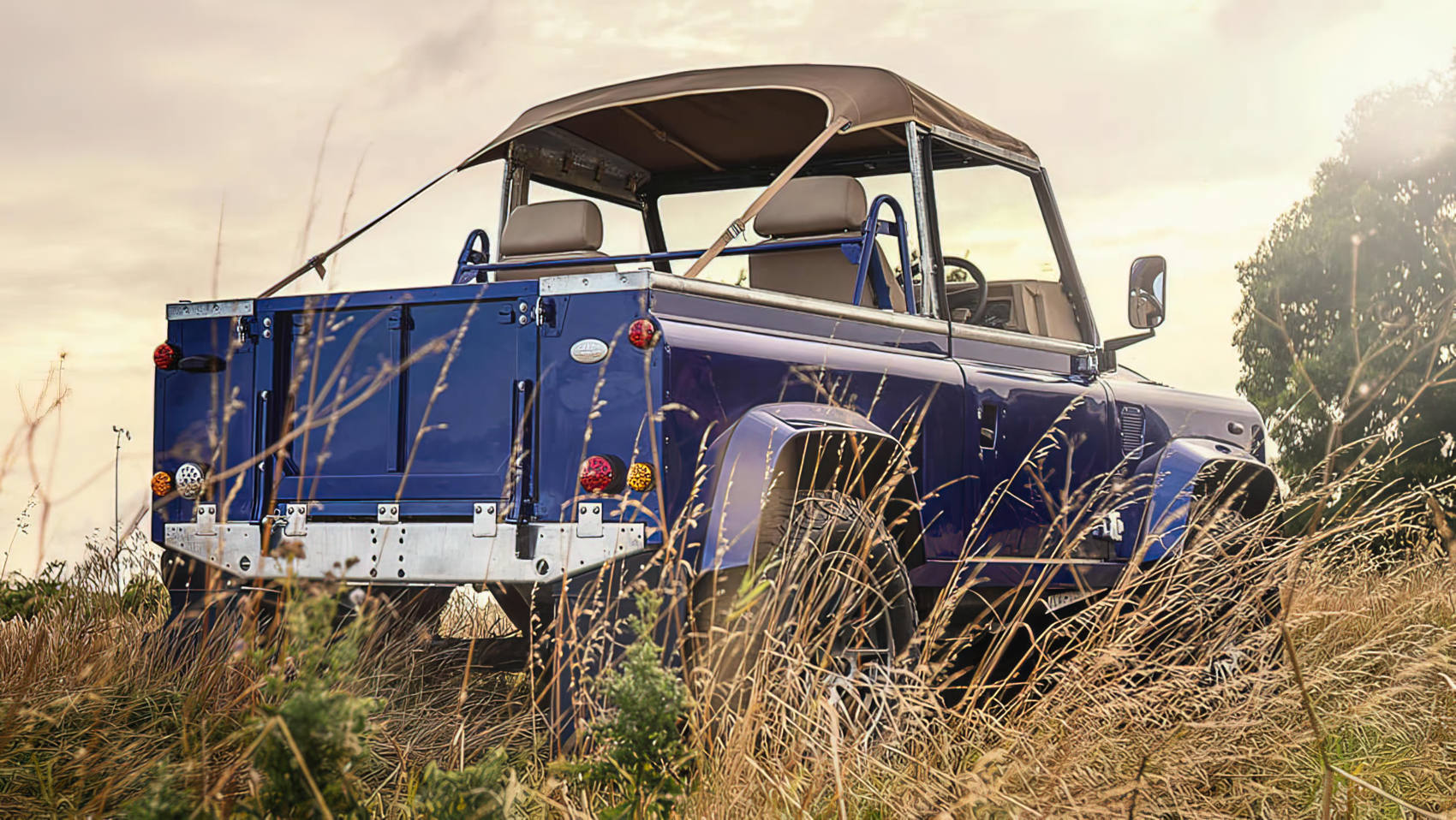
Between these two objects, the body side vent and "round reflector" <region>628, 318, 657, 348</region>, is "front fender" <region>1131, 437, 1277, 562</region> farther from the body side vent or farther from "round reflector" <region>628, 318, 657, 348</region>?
"round reflector" <region>628, 318, 657, 348</region>

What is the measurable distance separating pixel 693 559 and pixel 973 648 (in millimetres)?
2715

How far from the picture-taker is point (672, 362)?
413 cm

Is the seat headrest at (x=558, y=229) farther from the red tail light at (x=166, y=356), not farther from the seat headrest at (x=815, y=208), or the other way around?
the red tail light at (x=166, y=356)

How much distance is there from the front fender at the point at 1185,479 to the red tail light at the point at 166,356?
4.17m

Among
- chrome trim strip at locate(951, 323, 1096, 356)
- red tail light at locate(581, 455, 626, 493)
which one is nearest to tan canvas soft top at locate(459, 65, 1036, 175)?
chrome trim strip at locate(951, 323, 1096, 356)

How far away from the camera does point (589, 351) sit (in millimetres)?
4281

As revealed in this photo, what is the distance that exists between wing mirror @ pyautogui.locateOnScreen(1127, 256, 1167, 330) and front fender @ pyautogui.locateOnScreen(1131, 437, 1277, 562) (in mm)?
666

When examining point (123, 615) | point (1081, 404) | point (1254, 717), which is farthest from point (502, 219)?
point (1254, 717)

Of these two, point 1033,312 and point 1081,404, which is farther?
point 1033,312

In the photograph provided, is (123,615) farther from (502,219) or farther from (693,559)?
(693,559)

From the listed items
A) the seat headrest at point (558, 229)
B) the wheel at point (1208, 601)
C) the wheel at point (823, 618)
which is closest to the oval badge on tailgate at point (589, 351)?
the wheel at point (823, 618)

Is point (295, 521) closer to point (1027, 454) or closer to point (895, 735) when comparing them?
point (895, 735)

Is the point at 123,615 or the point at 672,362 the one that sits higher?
the point at 672,362

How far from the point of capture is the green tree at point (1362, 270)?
23078mm
